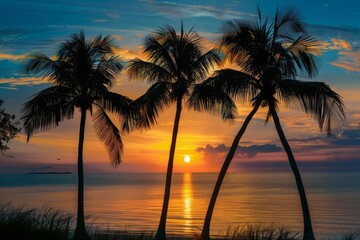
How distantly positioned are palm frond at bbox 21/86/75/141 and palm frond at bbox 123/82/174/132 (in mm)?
2799

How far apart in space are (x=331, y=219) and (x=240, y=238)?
125 feet

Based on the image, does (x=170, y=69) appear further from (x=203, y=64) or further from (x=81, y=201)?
(x=81, y=201)

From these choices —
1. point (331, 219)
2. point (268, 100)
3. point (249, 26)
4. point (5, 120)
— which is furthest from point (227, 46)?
point (331, 219)

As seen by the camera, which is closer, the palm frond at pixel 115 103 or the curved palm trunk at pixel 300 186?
the curved palm trunk at pixel 300 186

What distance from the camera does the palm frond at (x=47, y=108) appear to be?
22.9m

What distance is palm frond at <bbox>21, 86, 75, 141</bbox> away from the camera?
2289cm

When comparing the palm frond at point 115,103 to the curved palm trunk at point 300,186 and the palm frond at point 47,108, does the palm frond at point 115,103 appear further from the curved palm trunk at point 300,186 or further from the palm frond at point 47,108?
the curved palm trunk at point 300,186

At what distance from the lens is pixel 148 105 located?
2336 centimetres

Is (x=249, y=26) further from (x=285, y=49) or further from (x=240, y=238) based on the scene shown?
(x=240, y=238)

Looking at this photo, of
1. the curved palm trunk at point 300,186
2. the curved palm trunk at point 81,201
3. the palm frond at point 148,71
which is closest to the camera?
the curved palm trunk at point 300,186

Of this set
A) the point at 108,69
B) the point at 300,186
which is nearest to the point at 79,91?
the point at 108,69

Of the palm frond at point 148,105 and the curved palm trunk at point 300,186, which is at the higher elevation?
the palm frond at point 148,105

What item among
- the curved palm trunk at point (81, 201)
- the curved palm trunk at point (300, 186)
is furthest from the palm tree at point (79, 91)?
the curved palm trunk at point (300, 186)

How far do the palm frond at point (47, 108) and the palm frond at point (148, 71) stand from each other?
10.5 ft
